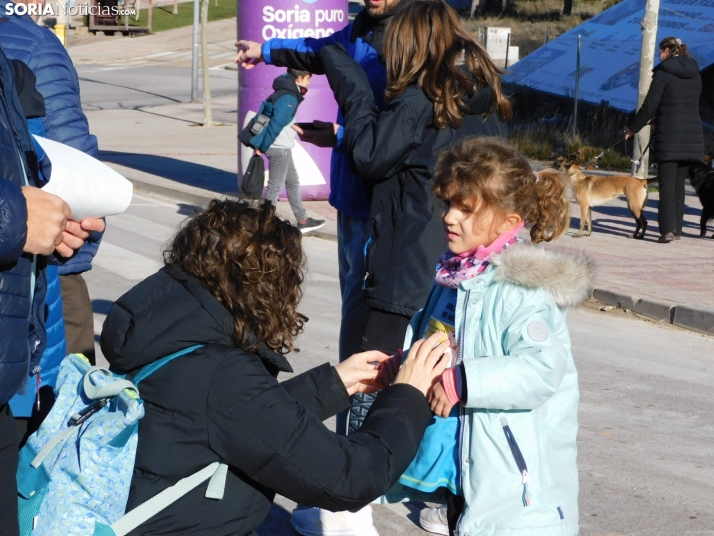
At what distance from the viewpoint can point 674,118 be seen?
1092 cm

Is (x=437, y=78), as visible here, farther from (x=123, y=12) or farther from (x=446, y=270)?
(x=123, y=12)

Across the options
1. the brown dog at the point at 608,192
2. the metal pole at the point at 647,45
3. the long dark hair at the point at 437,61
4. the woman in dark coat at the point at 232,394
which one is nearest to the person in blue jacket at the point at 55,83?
the woman in dark coat at the point at 232,394

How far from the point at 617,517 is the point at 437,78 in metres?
2.10

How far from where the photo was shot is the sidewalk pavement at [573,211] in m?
8.14

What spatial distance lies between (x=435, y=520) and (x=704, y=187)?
795cm

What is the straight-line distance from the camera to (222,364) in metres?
2.14

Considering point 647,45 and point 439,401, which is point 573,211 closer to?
point 647,45

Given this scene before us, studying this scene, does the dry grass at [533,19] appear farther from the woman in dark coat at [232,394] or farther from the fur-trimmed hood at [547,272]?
the woman in dark coat at [232,394]

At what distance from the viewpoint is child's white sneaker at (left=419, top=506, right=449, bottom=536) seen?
4.02 metres

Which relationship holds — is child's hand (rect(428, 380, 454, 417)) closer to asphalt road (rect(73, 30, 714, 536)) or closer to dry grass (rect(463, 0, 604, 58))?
asphalt road (rect(73, 30, 714, 536))

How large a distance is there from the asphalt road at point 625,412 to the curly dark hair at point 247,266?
500mm

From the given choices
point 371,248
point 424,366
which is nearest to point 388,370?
point 424,366

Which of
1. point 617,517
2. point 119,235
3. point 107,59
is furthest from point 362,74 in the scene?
point 107,59

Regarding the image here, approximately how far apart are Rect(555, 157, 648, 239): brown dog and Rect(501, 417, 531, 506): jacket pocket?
8.70 m
